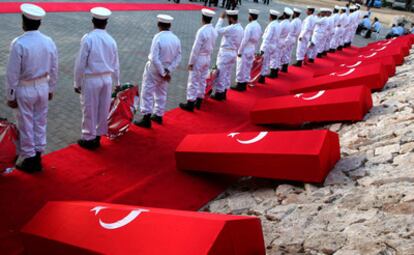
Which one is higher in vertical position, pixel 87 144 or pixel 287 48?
pixel 287 48

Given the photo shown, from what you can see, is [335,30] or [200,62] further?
[335,30]

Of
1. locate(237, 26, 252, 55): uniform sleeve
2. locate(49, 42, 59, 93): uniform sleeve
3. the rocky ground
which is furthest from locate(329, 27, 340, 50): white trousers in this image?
locate(49, 42, 59, 93): uniform sleeve

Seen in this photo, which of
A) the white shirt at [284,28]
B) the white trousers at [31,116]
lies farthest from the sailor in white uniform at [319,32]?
the white trousers at [31,116]

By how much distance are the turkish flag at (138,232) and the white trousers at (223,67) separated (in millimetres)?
5103

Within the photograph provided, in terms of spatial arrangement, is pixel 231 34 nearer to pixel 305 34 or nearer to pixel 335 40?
pixel 305 34

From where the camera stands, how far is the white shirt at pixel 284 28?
32.0ft

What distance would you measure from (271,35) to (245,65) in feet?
4.49

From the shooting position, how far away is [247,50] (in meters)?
8.58

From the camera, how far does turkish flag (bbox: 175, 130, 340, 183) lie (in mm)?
3803

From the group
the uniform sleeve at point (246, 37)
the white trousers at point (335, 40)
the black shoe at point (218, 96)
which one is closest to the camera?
the black shoe at point (218, 96)

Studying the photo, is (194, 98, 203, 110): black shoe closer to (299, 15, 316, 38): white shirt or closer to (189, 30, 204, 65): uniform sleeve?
(189, 30, 204, 65): uniform sleeve

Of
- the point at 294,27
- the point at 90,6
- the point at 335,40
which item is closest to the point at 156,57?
the point at 294,27

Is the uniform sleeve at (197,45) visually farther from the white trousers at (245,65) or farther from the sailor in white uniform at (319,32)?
the sailor in white uniform at (319,32)

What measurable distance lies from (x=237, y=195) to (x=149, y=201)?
39.0 inches
